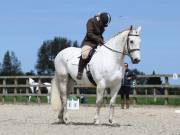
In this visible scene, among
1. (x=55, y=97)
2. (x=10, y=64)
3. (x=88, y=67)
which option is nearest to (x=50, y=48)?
(x=10, y=64)

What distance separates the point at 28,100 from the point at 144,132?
18.1 meters

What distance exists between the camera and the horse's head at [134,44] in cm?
1261

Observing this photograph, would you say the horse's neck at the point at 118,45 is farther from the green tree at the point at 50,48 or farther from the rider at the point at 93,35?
the green tree at the point at 50,48

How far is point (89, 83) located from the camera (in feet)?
43.8

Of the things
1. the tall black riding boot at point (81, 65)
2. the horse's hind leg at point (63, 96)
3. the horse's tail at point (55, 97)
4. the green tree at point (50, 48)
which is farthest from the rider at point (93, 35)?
the green tree at point (50, 48)

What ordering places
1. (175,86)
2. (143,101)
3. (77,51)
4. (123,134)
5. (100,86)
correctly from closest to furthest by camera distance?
1. (123,134)
2. (100,86)
3. (77,51)
4. (175,86)
5. (143,101)

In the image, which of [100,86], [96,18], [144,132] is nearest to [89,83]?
[100,86]

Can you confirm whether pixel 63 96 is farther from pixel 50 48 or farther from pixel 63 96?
pixel 50 48

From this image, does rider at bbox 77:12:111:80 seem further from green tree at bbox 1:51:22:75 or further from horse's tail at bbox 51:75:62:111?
green tree at bbox 1:51:22:75

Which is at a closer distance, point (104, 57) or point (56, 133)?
point (56, 133)

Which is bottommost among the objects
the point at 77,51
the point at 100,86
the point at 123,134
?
the point at 123,134

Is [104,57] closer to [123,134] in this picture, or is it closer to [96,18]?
[96,18]

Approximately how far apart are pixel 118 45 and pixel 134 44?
486 millimetres

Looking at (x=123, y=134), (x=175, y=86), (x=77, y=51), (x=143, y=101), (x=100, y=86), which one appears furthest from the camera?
(x=143, y=101)
